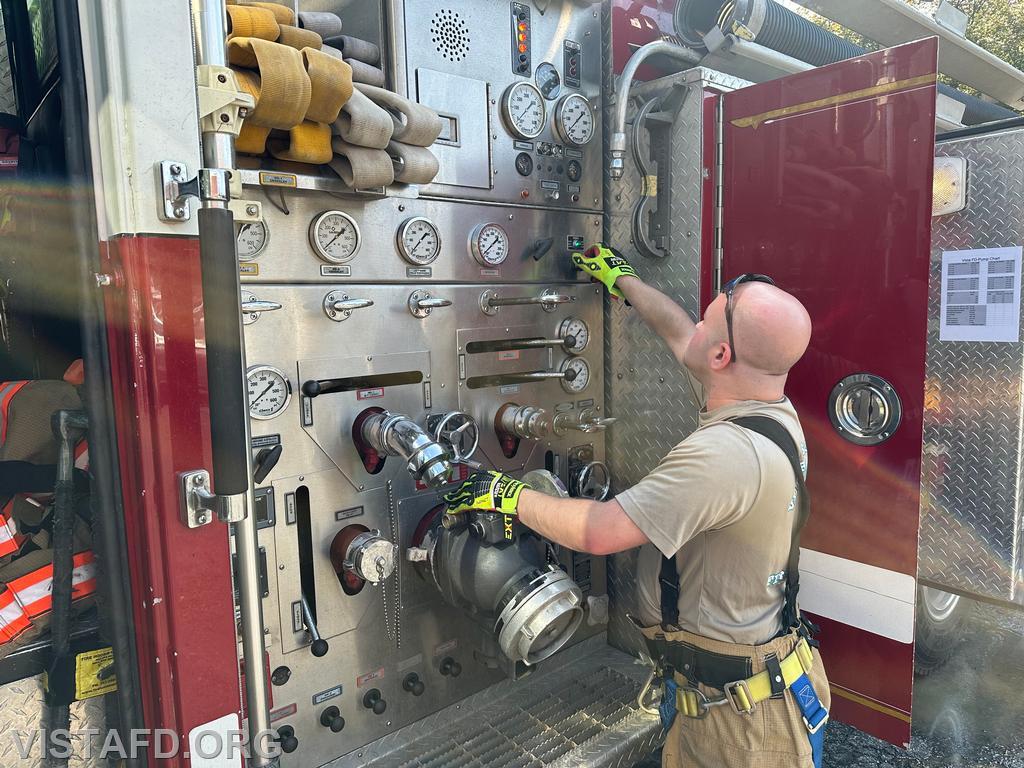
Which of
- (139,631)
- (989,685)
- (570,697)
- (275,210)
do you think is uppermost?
(275,210)

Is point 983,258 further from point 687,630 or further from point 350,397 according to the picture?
point 350,397

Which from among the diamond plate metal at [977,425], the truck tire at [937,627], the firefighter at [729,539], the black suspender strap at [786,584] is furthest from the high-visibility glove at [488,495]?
the truck tire at [937,627]

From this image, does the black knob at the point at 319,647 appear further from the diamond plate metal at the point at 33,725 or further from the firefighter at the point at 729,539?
the diamond plate metal at the point at 33,725

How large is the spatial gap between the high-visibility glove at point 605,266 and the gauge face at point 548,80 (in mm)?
784

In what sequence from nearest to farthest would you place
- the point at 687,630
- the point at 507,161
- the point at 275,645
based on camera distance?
the point at 687,630 < the point at 275,645 < the point at 507,161

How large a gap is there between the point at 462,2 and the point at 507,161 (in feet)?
2.31

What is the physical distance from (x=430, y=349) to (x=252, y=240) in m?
0.90

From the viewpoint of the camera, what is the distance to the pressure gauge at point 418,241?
3.06 metres

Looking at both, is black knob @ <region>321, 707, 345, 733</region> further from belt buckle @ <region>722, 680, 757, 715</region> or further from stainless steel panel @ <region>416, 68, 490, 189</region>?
stainless steel panel @ <region>416, 68, 490, 189</region>

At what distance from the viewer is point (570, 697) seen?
11.7ft

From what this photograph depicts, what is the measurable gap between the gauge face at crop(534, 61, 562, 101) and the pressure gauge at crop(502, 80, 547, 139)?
0.06m

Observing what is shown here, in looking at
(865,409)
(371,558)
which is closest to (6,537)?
(371,558)

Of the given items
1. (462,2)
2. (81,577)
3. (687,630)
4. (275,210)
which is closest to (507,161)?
(462,2)

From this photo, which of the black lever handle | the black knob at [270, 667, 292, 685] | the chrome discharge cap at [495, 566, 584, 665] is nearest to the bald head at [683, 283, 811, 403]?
the chrome discharge cap at [495, 566, 584, 665]
